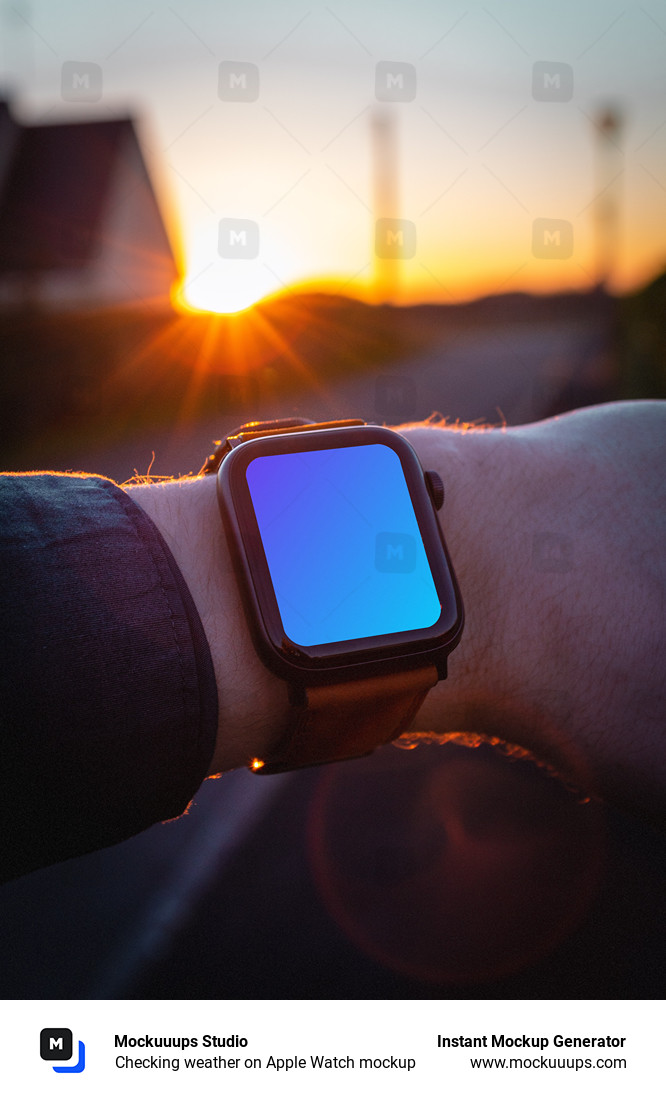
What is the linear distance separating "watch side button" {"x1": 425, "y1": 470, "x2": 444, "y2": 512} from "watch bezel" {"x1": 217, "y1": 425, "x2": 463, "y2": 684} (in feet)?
0.04

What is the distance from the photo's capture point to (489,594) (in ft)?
4.50

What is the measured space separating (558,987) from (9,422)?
7888 millimetres

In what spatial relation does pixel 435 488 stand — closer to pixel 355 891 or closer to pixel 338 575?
pixel 338 575

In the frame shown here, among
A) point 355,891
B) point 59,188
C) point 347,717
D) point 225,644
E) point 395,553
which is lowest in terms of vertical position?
point 355,891

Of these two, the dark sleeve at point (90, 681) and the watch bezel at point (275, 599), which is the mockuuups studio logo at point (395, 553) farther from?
the dark sleeve at point (90, 681)

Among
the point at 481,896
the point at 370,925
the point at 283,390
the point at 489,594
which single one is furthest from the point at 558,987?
the point at 283,390

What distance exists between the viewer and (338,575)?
48.0 inches

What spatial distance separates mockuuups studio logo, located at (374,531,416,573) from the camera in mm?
1244

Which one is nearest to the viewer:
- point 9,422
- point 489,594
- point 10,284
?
point 489,594

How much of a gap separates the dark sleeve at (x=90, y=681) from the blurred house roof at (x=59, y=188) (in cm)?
1019

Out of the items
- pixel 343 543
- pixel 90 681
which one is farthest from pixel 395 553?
pixel 90 681
